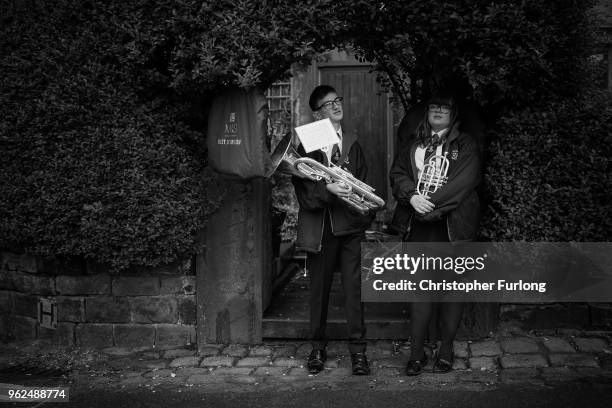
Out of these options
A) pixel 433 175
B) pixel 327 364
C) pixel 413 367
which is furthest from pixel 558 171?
pixel 327 364

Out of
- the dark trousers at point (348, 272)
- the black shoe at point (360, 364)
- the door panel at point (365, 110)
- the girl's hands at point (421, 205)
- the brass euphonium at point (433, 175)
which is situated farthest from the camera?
the door panel at point (365, 110)

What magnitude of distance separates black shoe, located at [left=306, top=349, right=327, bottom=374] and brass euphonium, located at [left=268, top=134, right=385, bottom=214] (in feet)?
3.77

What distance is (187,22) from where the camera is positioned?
224 inches

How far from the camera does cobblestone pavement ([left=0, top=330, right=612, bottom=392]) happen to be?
17.7ft

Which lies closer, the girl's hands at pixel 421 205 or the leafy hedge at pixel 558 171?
the girl's hands at pixel 421 205

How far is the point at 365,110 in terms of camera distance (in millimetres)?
10688

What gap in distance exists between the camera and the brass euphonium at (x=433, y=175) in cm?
546

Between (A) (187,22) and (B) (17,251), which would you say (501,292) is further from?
(B) (17,251)

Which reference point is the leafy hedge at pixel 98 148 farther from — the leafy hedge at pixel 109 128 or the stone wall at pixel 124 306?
the stone wall at pixel 124 306

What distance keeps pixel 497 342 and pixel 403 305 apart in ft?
3.13


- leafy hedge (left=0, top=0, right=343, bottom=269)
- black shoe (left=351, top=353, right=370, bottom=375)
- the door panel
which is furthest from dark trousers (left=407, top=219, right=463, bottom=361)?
the door panel

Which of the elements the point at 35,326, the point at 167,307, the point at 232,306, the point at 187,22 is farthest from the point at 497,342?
the point at 35,326

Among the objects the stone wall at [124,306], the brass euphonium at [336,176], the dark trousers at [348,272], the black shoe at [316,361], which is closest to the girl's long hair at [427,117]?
the brass euphonium at [336,176]

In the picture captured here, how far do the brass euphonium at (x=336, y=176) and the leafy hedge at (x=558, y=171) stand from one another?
1.02 m
